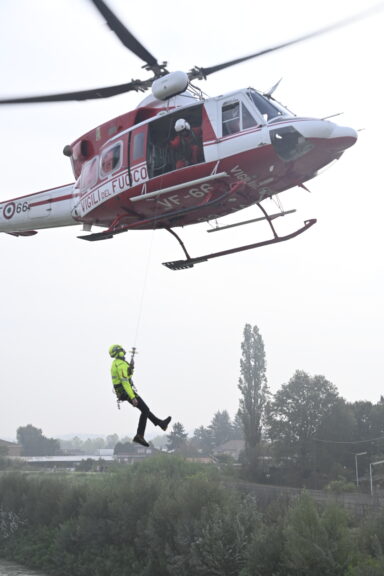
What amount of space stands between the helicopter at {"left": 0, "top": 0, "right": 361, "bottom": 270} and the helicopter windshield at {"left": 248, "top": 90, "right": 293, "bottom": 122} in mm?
21

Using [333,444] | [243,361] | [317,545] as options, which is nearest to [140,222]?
[317,545]

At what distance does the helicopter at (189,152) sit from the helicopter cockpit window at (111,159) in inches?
0.8

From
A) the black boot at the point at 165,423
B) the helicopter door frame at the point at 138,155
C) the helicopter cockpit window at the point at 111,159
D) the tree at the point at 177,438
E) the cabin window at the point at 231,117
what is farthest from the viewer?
the tree at the point at 177,438

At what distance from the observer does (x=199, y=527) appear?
2522 cm

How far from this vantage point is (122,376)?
970 centimetres

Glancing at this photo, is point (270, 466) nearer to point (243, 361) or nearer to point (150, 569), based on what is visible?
point (243, 361)

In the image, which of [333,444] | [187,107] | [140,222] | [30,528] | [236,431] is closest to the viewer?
[187,107]

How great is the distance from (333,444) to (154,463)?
1486cm

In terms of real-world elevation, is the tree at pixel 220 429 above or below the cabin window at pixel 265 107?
below

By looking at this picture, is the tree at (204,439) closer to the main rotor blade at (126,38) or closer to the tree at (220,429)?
the tree at (220,429)

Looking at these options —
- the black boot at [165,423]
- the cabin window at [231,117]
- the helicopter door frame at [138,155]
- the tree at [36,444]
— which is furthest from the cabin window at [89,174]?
the tree at [36,444]

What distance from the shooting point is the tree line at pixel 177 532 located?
19844 millimetres

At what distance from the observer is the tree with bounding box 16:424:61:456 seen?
Answer: 124188 mm

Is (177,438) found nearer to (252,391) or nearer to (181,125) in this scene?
(252,391)
